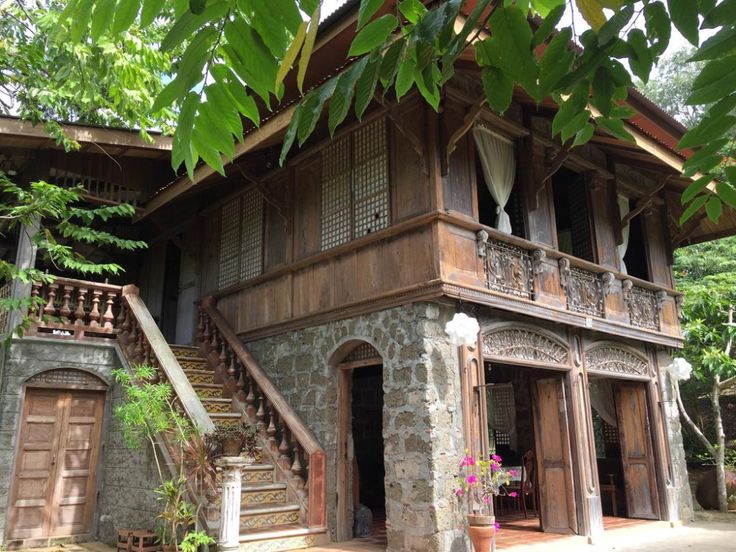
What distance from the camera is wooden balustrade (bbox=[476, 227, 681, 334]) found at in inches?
313

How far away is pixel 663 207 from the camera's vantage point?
39.7 ft

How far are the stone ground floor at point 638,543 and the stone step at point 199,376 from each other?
2620 millimetres

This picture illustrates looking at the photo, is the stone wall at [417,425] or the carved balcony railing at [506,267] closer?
the stone wall at [417,425]

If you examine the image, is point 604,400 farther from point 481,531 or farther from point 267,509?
point 267,509

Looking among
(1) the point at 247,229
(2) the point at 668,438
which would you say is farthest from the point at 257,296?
(2) the point at 668,438

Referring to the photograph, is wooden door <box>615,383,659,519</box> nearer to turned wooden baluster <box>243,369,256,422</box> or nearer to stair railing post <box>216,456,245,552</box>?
turned wooden baluster <box>243,369,256,422</box>

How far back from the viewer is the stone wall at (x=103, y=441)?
7848 mm

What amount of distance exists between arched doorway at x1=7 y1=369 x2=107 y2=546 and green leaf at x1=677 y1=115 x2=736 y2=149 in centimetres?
930

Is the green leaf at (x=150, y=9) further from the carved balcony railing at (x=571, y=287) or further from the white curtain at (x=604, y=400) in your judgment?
the white curtain at (x=604, y=400)

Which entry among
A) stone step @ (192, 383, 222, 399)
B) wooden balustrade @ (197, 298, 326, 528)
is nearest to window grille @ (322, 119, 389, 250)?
wooden balustrade @ (197, 298, 326, 528)

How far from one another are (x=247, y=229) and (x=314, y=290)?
2584 millimetres

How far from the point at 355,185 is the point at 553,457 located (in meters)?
4.84

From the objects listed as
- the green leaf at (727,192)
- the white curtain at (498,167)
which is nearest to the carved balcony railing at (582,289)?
the white curtain at (498,167)

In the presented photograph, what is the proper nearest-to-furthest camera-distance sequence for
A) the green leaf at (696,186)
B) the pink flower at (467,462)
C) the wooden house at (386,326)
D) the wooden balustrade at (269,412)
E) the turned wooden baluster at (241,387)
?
the green leaf at (696,186), the pink flower at (467,462), the wooden house at (386,326), the wooden balustrade at (269,412), the turned wooden baluster at (241,387)
